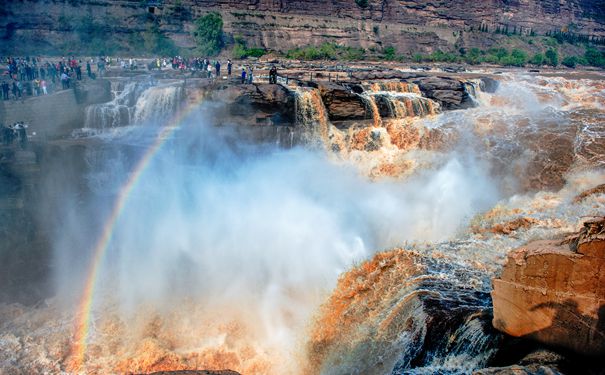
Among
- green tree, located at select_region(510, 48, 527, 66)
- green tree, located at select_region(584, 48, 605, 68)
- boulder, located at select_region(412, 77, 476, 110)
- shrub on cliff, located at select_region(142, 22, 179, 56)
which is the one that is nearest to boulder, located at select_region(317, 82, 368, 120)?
boulder, located at select_region(412, 77, 476, 110)

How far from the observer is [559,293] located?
4816 millimetres

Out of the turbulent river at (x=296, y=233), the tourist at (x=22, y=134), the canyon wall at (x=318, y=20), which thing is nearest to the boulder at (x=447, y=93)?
the turbulent river at (x=296, y=233)

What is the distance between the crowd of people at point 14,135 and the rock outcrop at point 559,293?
1292 centimetres

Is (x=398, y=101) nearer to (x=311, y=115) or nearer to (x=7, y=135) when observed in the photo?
(x=311, y=115)

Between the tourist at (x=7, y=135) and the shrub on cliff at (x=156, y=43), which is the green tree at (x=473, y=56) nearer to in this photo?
the shrub on cliff at (x=156, y=43)

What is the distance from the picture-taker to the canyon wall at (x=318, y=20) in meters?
33.1

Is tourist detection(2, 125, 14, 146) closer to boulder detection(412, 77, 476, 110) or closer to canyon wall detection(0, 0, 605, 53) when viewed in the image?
boulder detection(412, 77, 476, 110)

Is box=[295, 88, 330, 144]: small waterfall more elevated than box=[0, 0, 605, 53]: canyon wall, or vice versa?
box=[0, 0, 605, 53]: canyon wall

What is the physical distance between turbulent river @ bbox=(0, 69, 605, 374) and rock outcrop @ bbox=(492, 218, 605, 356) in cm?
54

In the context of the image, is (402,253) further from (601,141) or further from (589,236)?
(601,141)

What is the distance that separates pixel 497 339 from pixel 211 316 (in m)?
5.26

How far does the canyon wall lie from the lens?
33094mm

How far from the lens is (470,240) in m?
9.77

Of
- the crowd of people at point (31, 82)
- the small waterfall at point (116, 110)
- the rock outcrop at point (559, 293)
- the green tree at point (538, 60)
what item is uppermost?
the green tree at point (538, 60)
